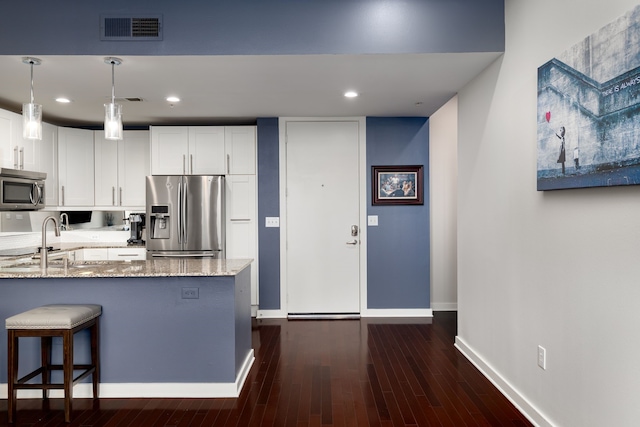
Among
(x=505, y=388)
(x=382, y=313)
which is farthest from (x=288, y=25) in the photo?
(x=382, y=313)

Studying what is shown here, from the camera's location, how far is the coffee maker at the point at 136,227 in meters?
5.00

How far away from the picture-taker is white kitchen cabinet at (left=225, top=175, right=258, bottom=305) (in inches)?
192

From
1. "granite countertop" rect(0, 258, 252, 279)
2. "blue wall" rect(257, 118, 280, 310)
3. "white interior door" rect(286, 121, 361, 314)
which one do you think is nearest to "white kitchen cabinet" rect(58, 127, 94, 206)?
"granite countertop" rect(0, 258, 252, 279)

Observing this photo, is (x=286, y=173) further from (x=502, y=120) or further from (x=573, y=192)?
(x=573, y=192)

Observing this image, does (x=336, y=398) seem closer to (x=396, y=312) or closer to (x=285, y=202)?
(x=396, y=312)

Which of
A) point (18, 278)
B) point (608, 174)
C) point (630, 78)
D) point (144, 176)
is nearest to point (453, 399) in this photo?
point (608, 174)

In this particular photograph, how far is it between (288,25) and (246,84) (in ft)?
2.60

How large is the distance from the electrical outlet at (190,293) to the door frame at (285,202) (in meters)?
2.04

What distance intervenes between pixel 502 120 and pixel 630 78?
49.1 inches

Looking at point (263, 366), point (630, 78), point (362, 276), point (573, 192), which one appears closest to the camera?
point (630, 78)

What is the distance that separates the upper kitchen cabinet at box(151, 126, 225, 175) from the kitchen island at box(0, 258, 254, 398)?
224 cm

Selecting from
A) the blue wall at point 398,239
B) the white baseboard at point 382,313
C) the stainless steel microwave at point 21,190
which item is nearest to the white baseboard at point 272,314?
the white baseboard at point 382,313

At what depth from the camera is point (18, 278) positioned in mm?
2828

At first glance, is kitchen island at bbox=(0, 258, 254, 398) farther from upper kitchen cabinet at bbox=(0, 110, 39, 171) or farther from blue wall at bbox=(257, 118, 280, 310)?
blue wall at bbox=(257, 118, 280, 310)
